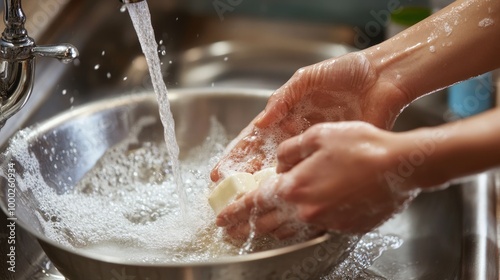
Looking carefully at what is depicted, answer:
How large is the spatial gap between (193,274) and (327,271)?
0.58 feet

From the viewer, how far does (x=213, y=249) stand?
2.81 ft

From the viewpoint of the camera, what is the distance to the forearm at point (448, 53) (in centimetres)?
94

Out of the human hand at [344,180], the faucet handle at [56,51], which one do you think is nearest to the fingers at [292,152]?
the human hand at [344,180]

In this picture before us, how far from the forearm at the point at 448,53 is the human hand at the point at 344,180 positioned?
25cm

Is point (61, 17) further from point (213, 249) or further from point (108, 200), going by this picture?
point (213, 249)

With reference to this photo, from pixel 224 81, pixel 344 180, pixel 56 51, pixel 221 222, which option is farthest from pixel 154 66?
pixel 224 81

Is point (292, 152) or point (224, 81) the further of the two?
point (224, 81)

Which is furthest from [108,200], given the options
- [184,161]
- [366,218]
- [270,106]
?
[366,218]

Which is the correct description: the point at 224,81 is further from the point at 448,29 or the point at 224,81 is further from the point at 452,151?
the point at 452,151

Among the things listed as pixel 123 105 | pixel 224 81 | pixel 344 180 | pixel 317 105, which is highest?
pixel 224 81

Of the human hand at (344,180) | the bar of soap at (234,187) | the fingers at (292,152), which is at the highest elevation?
the bar of soap at (234,187)

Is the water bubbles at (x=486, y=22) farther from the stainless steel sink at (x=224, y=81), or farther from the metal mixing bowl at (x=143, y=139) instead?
the metal mixing bowl at (x=143, y=139)

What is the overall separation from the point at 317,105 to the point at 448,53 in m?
0.17

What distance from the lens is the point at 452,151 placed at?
2.31 feet
